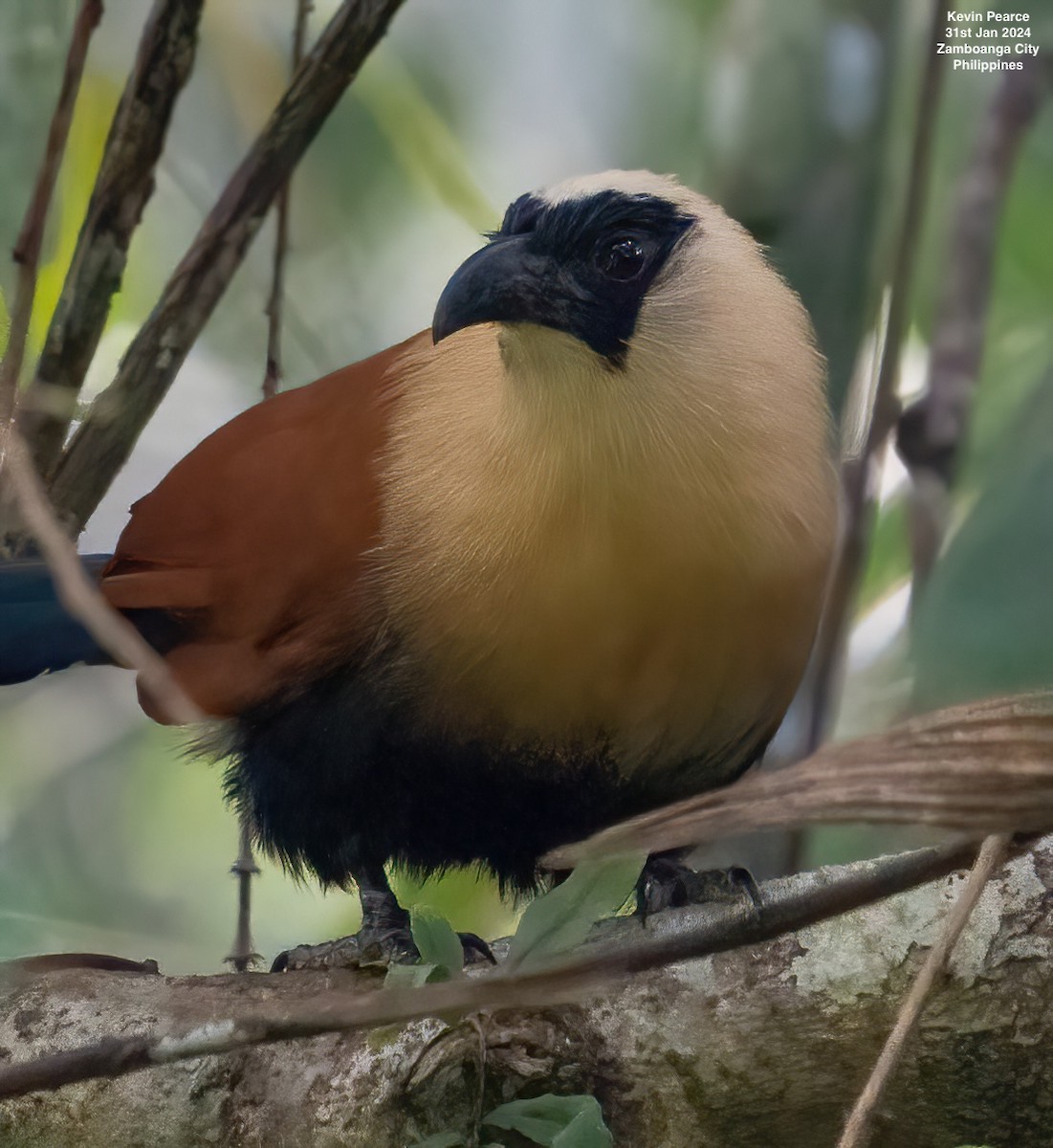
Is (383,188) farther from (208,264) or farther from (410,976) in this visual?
(410,976)

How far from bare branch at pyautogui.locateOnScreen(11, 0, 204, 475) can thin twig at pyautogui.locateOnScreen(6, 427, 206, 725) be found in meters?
0.06

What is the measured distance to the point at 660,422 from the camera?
32.1 inches

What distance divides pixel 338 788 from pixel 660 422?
333mm

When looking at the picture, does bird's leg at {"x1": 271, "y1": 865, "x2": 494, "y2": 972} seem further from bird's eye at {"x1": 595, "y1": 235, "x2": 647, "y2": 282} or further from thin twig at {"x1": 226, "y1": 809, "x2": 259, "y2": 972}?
bird's eye at {"x1": 595, "y1": 235, "x2": 647, "y2": 282}

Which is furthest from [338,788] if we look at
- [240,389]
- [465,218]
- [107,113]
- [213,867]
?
[107,113]

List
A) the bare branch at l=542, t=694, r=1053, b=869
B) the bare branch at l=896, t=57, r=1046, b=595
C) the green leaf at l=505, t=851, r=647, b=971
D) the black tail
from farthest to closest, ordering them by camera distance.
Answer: the black tail
the bare branch at l=896, t=57, r=1046, b=595
the green leaf at l=505, t=851, r=647, b=971
the bare branch at l=542, t=694, r=1053, b=869

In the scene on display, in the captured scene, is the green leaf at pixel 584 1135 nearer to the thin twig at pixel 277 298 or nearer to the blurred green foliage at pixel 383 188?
the blurred green foliage at pixel 383 188

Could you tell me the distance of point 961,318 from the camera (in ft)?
2.49

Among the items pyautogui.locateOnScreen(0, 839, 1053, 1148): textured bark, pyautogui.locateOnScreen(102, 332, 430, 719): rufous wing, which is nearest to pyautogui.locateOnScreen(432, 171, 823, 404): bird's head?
pyautogui.locateOnScreen(102, 332, 430, 719): rufous wing

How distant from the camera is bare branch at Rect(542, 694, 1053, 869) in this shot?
0.35 m

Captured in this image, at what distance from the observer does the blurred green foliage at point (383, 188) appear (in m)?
0.82

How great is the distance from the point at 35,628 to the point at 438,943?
0.38m

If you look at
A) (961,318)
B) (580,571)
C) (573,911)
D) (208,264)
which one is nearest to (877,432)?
(961,318)

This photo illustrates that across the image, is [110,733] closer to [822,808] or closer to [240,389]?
[240,389]
